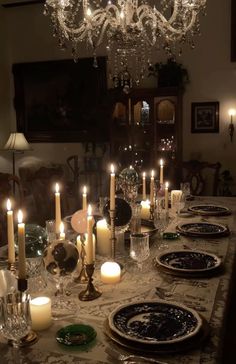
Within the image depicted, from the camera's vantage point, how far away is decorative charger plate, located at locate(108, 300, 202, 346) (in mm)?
1111

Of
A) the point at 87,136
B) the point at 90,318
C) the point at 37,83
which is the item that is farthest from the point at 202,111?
the point at 90,318

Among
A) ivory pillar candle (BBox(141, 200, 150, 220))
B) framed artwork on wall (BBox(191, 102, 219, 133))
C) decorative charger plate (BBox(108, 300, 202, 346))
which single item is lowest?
decorative charger plate (BBox(108, 300, 202, 346))

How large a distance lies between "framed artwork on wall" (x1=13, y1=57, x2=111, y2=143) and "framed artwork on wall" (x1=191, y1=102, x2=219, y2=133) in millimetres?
Result: 1158

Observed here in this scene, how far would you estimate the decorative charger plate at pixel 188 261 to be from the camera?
5.34 ft

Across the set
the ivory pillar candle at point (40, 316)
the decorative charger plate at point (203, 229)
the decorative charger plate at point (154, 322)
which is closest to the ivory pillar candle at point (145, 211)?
the decorative charger plate at point (203, 229)

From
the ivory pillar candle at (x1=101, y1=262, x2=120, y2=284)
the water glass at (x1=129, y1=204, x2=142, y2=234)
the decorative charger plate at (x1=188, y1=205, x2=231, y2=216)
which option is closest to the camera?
the ivory pillar candle at (x1=101, y1=262, x2=120, y2=284)

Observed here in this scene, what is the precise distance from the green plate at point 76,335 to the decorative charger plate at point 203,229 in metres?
1.12

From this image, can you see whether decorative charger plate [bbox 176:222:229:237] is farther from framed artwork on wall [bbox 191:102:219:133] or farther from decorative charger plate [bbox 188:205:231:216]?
framed artwork on wall [bbox 191:102:219:133]

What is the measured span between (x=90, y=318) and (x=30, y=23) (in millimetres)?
5473

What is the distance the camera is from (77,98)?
5703 millimetres

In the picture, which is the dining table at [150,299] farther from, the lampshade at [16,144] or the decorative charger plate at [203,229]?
the lampshade at [16,144]

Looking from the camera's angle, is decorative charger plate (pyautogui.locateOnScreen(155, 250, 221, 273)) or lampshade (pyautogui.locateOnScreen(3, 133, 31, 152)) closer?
decorative charger plate (pyautogui.locateOnScreen(155, 250, 221, 273))

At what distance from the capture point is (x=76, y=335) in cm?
116

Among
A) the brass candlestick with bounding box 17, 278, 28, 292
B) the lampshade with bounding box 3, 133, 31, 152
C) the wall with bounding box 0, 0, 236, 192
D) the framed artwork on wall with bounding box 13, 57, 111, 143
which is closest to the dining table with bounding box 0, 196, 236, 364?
the brass candlestick with bounding box 17, 278, 28, 292
